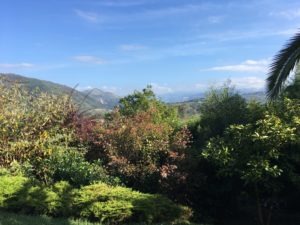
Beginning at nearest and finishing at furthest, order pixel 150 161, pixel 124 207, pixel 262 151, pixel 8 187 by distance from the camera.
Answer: pixel 124 207 < pixel 262 151 < pixel 8 187 < pixel 150 161

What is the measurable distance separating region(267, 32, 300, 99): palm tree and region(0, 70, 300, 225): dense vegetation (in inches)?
18.1

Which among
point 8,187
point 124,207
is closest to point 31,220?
point 8,187

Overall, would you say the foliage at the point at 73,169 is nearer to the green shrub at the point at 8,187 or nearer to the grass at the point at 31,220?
the green shrub at the point at 8,187

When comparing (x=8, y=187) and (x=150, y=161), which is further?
(x=150, y=161)

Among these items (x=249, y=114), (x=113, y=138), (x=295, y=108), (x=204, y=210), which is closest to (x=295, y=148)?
(x=295, y=108)

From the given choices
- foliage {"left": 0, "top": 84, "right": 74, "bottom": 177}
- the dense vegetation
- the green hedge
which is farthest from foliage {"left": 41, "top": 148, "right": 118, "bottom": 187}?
the green hedge

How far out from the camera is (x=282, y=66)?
1116 centimetres

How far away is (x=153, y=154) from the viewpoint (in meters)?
11.8

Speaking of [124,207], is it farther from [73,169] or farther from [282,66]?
[282,66]

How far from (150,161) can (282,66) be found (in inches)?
155

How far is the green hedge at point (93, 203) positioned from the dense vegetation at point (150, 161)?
0.07 ft

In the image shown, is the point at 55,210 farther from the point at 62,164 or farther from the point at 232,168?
the point at 232,168

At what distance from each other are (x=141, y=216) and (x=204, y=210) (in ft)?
8.83

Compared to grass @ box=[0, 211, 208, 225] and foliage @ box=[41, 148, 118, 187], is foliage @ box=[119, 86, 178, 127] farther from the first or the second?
grass @ box=[0, 211, 208, 225]
